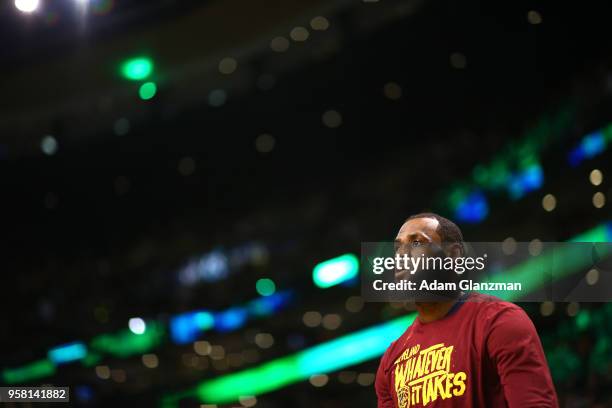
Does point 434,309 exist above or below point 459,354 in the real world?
above

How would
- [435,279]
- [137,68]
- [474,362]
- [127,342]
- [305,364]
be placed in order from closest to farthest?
[474,362] → [435,279] → [305,364] → [127,342] → [137,68]

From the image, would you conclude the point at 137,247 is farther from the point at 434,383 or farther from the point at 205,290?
the point at 434,383

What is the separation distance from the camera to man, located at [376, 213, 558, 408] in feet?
4.24

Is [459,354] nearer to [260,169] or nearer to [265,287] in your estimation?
[265,287]

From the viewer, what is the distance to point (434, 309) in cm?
158

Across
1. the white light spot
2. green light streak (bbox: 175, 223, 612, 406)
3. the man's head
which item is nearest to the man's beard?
the man's head

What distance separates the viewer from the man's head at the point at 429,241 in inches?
61.8

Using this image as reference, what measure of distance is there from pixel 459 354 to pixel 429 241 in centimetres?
26

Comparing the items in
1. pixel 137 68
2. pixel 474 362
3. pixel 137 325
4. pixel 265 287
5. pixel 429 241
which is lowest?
pixel 474 362

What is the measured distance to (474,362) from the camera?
1.41 metres

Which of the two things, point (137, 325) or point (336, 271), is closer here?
point (336, 271)

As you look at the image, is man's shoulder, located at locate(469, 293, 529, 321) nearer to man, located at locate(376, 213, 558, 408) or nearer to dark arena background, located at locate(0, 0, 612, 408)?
man, located at locate(376, 213, 558, 408)

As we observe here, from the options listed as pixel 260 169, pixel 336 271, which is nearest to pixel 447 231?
pixel 336 271

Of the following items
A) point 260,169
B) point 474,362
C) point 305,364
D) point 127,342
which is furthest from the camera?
point 260,169
